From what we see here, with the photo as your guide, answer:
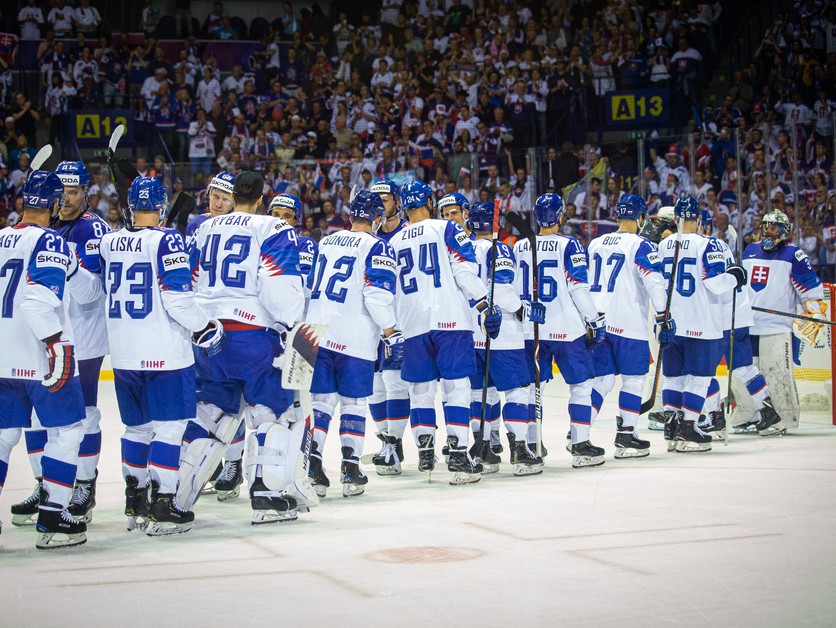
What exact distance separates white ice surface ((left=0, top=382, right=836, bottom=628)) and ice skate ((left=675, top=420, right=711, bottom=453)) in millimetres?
940

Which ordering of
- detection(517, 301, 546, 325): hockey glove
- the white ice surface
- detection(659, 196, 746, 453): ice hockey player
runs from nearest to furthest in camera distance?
the white ice surface
detection(517, 301, 546, 325): hockey glove
detection(659, 196, 746, 453): ice hockey player

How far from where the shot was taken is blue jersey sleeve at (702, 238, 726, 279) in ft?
27.9

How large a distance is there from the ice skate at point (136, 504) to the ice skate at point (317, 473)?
1157mm

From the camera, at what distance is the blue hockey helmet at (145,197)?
5.71m

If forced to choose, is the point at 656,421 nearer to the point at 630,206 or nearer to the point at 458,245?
the point at 630,206

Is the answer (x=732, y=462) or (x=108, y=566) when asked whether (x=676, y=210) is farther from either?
(x=108, y=566)

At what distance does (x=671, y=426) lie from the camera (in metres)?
8.59

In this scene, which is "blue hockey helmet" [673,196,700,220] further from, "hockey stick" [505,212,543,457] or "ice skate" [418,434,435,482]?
"ice skate" [418,434,435,482]

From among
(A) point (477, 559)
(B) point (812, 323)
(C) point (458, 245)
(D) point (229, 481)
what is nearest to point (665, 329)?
(C) point (458, 245)

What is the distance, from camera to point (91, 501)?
19.9 feet

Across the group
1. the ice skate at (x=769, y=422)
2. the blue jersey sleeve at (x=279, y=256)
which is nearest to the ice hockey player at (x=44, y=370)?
the blue jersey sleeve at (x=279, y=256)

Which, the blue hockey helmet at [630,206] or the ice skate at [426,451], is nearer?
the ice skate at [426,451]

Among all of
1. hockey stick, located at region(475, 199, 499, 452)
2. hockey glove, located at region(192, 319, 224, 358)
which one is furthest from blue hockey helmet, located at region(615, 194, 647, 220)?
hockey glove, located at region(192, 319, 224, 358)

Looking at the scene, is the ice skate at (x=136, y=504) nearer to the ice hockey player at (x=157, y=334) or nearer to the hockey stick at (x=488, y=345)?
the ice hockey player at (x=157, y=334)
